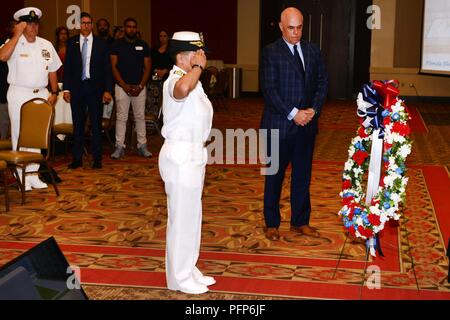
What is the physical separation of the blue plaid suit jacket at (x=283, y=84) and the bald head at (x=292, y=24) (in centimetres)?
9

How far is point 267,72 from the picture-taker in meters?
5.02

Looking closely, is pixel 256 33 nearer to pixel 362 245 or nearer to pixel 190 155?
pixel 362 245

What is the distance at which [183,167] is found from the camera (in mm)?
3775

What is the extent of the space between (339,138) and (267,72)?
610 cm

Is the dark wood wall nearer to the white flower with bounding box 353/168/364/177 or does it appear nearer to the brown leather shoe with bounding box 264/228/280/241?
the brown leather shoe with bounding box 264/228/280/241

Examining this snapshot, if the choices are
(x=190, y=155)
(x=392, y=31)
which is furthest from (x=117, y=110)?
(x=392, y=31)

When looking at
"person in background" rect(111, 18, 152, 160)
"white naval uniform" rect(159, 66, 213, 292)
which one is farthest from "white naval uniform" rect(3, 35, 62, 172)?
"white naval uniform" rect(159, 66, 213, 292)

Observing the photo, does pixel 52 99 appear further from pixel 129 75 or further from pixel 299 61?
pixel 299 61

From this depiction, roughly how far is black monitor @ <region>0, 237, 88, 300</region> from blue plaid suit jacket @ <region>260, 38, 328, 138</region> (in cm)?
330

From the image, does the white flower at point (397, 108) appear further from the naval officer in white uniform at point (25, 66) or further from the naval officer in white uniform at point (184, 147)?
the naval officer in white uniform at point (25, 66)

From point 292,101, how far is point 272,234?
101 centimetres

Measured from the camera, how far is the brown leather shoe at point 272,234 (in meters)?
5.24

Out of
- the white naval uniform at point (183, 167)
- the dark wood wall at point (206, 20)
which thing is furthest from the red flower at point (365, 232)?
the dark wood wall at point (206, 20)

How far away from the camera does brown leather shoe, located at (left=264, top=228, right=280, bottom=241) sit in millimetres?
5243
